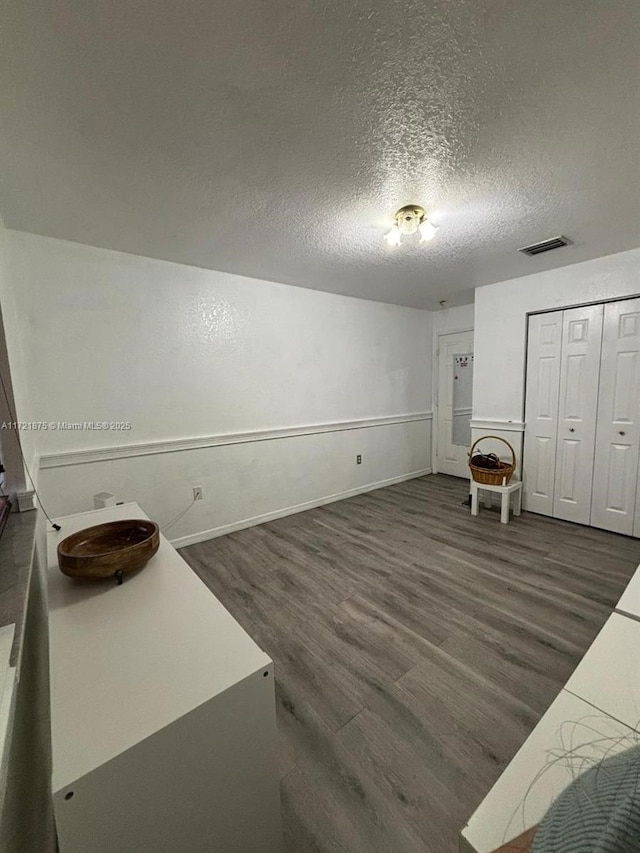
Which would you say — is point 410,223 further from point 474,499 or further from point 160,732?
point 474,499

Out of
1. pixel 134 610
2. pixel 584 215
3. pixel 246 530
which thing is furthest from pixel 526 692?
pixel 584 215

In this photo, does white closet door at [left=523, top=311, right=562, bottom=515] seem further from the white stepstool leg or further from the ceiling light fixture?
the ceiling light fixture

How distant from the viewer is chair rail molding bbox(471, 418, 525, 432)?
11.2 ft

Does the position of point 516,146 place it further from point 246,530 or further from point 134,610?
point 246,530

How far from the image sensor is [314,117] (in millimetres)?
1285

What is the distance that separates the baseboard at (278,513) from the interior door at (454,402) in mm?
566

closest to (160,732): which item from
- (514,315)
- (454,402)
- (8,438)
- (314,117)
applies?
(8,438)

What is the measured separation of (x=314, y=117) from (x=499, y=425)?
3200 mm

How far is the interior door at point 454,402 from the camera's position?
179 inches

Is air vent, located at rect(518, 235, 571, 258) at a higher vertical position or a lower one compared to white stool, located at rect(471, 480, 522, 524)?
higher

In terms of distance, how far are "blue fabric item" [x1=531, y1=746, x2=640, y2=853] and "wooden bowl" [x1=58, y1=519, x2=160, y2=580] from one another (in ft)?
3.91

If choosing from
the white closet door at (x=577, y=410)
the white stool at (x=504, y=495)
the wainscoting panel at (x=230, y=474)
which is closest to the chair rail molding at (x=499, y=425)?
the white closet door at (x=577, y=410)

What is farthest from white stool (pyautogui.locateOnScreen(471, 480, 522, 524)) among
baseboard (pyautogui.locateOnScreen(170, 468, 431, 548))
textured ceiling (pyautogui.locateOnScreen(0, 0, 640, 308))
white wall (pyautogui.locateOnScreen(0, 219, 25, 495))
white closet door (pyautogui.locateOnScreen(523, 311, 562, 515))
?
white wall (pyautogui.locateOnScreen(0, 219, 25, 495))

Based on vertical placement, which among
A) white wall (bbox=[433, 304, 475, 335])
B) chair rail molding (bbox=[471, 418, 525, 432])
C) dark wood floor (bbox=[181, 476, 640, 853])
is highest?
white wall (bbox=[433, 304, 475, 335])
